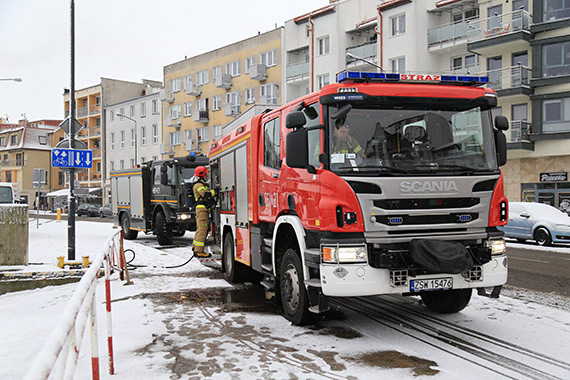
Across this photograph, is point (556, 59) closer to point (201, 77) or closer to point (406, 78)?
point (406, 78)

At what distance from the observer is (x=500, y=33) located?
28.8 m

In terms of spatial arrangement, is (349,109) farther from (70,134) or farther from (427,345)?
(70,134)

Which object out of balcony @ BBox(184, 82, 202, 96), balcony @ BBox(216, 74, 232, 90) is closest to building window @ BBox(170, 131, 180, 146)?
balcony @ BBox(184, 82, 202, 96)

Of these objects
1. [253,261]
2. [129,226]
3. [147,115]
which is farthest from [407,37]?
[147,115]

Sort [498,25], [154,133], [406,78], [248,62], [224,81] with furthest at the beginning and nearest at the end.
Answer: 1. [154,133]
2. [224,81]
3. [248,62]
4. [498,25]
5. [406,78]

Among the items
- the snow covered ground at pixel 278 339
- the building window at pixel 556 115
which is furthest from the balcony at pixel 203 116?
the snow covered ground at pixel 278 339

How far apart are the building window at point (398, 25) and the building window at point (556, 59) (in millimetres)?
9140

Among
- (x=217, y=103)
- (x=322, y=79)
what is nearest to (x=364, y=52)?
(x=322, y=79)

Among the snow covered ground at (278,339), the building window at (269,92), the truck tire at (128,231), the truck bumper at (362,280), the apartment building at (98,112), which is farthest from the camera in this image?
the apartment building at (98,112)

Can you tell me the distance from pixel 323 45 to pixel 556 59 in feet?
56.4

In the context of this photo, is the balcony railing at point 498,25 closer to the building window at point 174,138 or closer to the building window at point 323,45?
the building window at point 323,45

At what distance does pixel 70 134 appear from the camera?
39.3 ft

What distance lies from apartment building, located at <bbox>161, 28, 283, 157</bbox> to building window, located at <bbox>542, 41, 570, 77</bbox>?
69.8 feet

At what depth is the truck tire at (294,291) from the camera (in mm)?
Result: 6234
